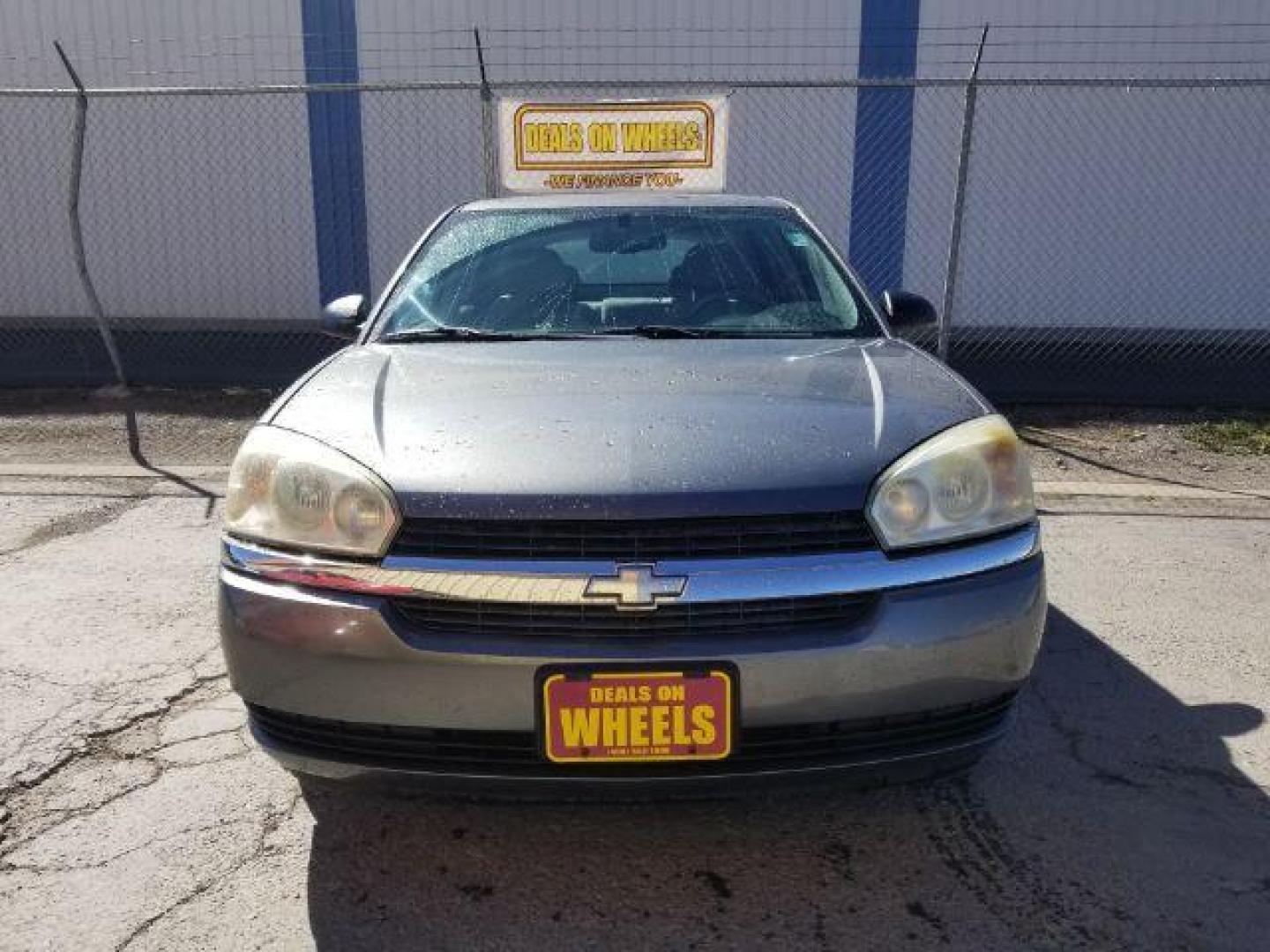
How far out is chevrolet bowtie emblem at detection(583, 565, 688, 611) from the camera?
215 cm

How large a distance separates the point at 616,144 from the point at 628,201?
10.5 feet

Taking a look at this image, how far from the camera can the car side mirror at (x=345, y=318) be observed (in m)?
3.89

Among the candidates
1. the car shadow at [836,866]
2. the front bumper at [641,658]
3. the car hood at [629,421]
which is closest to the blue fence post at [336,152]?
the car hood at [629,421]

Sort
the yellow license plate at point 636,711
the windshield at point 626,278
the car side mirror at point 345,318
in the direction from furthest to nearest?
the car side mirror at point 345,318, the windshield at point 626,278, the yellow license plate at point 636,711

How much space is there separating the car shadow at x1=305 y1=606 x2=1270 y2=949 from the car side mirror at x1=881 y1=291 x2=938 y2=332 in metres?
1.49

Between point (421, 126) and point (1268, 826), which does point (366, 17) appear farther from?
point (1268, 826)

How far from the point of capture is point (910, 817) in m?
2.69

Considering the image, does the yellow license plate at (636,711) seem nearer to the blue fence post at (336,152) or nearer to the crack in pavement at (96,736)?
the crack in pavement at (96,736)

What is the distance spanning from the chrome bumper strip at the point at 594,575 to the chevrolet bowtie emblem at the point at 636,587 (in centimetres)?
1

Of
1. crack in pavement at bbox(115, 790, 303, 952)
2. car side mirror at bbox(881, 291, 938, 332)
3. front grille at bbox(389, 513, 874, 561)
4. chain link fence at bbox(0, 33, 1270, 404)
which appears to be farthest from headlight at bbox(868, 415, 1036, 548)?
chain link fence at bbox(0, 33, 1270, 404)

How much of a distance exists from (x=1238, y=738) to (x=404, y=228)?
858 cm

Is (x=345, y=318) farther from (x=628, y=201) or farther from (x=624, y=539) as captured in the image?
(x=624, y=539)

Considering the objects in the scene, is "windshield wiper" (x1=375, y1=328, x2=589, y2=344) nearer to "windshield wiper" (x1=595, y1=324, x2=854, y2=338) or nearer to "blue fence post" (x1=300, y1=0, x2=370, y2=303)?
"windshield wiper" (x1=595, y1=324, x2=854, y2=338)

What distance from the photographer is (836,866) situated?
8.14 ft
